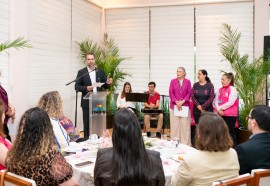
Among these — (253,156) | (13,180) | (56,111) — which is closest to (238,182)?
(253,156)

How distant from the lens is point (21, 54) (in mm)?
5383

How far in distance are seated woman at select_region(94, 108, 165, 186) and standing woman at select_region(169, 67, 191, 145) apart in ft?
15.2

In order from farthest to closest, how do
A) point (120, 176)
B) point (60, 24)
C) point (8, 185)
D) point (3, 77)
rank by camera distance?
point (60, 24)
point (3, 77)
point (8, 185)
point (120, 176)

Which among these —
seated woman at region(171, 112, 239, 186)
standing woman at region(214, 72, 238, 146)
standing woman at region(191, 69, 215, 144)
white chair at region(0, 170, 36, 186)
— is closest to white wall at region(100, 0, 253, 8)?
standing woman at region(191, 69, 215, 144)

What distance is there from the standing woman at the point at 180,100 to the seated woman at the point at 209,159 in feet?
13.8

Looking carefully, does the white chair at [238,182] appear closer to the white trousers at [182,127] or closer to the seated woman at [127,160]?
the seated woman at [127,160]

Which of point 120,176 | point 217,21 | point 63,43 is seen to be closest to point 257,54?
point 217,21

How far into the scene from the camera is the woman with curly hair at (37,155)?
1997 mm

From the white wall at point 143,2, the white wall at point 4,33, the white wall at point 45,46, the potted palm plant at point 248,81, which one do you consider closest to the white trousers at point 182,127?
the potted palm plant at point 248,81

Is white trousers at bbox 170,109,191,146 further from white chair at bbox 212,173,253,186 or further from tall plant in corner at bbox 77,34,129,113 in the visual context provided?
white chair at bbox 212,173,253,186

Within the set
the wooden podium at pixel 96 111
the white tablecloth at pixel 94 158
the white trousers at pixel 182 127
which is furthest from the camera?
the white trousers at pixel 182 127

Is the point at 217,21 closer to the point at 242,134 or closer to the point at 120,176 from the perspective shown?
the point at 242,134

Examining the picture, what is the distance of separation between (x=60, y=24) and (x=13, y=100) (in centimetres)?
223

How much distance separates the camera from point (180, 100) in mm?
6535
